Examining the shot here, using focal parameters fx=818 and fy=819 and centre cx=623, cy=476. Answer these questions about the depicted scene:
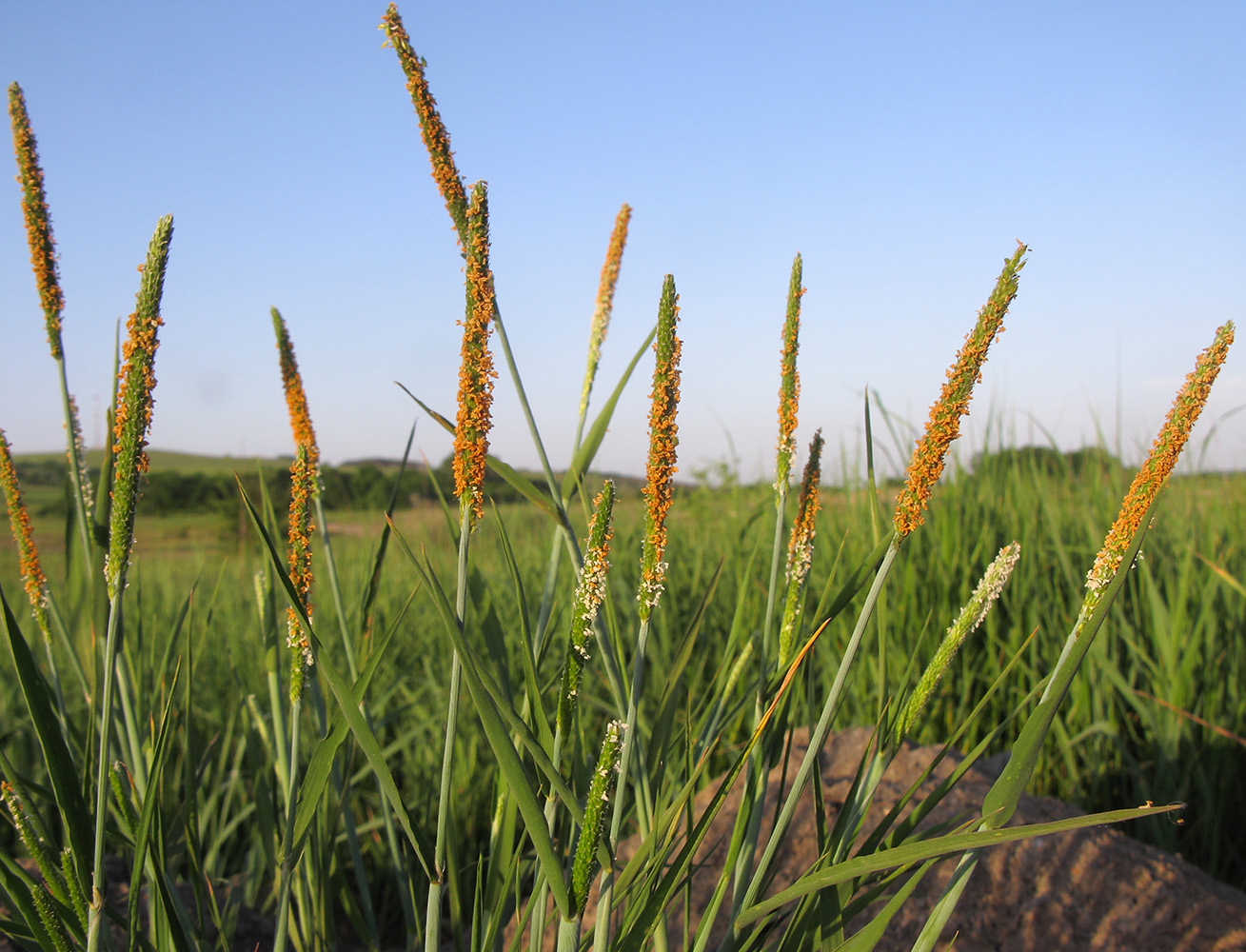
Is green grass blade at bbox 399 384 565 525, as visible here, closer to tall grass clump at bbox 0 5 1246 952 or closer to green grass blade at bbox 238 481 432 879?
tall grass clump at bbox 0 5 1246 952

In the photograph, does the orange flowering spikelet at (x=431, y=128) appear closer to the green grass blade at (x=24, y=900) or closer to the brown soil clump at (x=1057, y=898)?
the green grass blade at (x=24, y=900)

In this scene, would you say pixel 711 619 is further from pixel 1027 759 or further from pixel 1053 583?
pixel 1027 759

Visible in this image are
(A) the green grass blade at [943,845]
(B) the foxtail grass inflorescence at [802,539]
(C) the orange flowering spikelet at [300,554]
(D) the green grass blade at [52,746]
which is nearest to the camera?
(A) the green grass blade at [943,845]

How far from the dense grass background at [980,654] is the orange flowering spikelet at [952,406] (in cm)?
Result: 99

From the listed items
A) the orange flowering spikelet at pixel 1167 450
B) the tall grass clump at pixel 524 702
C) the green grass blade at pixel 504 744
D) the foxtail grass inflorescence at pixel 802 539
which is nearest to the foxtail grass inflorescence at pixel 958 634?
the tall grass clump at pixel 524 702

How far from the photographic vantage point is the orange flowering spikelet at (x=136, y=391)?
88cm

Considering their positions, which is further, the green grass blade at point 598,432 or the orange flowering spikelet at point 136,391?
the green grass blade at point 598,432

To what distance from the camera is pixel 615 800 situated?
903 mm

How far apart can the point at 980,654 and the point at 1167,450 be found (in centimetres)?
255

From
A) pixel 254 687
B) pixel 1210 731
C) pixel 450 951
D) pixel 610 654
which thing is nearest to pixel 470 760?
pixel 450 951

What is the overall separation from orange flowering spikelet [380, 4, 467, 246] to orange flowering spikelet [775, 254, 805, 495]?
489 millimetres

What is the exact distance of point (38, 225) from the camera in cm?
124

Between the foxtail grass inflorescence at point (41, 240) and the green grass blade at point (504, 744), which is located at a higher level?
the foxtail grass inflorescence at point (41, 240)

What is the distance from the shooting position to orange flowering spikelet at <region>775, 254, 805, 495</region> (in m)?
1.18
